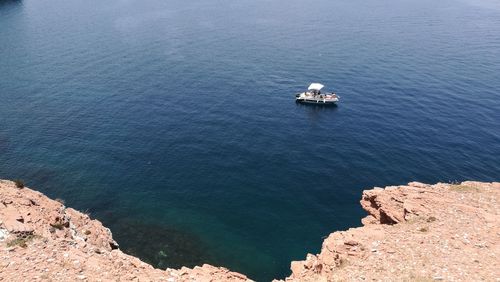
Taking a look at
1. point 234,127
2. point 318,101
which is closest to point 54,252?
point 234,127

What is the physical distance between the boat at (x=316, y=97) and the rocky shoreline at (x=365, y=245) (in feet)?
223

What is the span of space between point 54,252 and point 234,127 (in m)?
67.6

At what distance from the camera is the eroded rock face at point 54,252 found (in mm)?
31023

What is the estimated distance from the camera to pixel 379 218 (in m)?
45.4

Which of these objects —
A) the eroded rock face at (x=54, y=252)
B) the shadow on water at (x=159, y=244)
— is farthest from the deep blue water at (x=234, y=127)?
the eroded rock face at (x=54, y=252)

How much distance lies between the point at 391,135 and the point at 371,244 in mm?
64129

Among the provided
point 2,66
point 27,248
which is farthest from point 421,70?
point 2,66

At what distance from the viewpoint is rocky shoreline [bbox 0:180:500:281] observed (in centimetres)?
3116

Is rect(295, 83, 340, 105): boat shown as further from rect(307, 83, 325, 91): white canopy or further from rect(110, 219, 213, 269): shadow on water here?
rect(110, 219, 213, 269): shadow on water

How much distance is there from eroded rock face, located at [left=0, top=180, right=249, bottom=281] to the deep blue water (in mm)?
22172

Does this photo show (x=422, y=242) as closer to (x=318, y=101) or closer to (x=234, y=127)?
(x=234, y=127)

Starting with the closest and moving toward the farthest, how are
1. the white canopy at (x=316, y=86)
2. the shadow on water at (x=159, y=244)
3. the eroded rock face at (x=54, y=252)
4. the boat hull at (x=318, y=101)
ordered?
the eroded rock face at (x=54, y=252) < the shadow on water at (x=159, y=244) < the boat hull at (x=318, y=101) < the white canopy at (x=316, y=86)

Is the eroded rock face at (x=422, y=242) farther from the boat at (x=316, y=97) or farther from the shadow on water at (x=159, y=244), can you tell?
the boat at (x=316, y=97)

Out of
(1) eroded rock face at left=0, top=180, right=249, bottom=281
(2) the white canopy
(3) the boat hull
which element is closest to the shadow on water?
(1) eroded rock face at left=0, top=180, right=249, bottom=281
